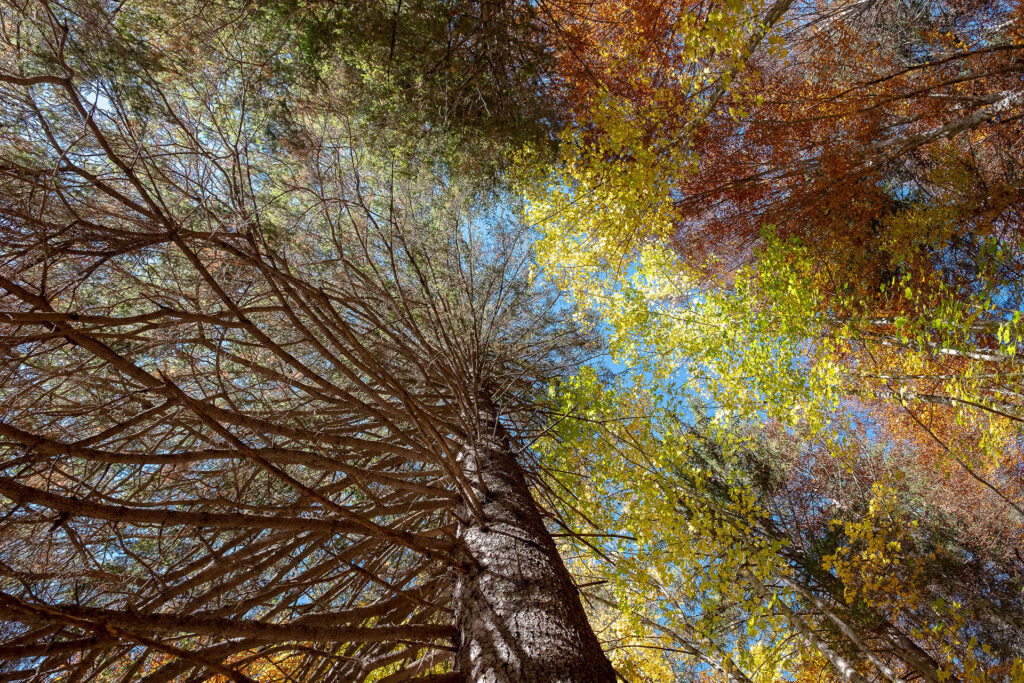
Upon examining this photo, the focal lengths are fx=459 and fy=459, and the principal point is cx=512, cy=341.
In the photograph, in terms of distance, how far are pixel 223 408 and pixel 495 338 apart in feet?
9.64

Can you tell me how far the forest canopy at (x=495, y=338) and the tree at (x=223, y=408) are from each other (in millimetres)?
31

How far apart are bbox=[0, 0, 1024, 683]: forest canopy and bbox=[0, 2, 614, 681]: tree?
0.03 metres

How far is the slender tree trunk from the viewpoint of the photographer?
1.51 meters

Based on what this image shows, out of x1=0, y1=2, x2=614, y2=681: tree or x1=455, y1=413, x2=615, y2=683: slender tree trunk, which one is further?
x1=455, y1=413, x2=615, y2=683: slender tree trunk

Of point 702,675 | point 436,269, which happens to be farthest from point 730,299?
point 702,675

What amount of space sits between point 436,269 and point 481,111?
190cm

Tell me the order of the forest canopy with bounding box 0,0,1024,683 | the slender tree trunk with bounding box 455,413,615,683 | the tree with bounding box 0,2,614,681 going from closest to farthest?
the tree with bounding box 0,2,614,681
the slender tree trunk with bounding box 455,413,615,683
the forest canopy with bounding box 0,0,1024,683

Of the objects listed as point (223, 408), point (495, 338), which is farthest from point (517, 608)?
Result: point (495, 338)

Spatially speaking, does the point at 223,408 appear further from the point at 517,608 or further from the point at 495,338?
the point at 495,338

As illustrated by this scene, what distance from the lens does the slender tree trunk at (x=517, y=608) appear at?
1.51 m

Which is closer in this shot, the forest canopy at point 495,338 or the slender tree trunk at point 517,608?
the slender tree trunk at point 517,608

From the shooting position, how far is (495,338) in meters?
5.32

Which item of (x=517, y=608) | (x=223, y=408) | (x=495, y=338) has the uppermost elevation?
(x=495, y=338)

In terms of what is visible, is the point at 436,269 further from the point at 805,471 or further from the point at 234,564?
the point at 805,471
